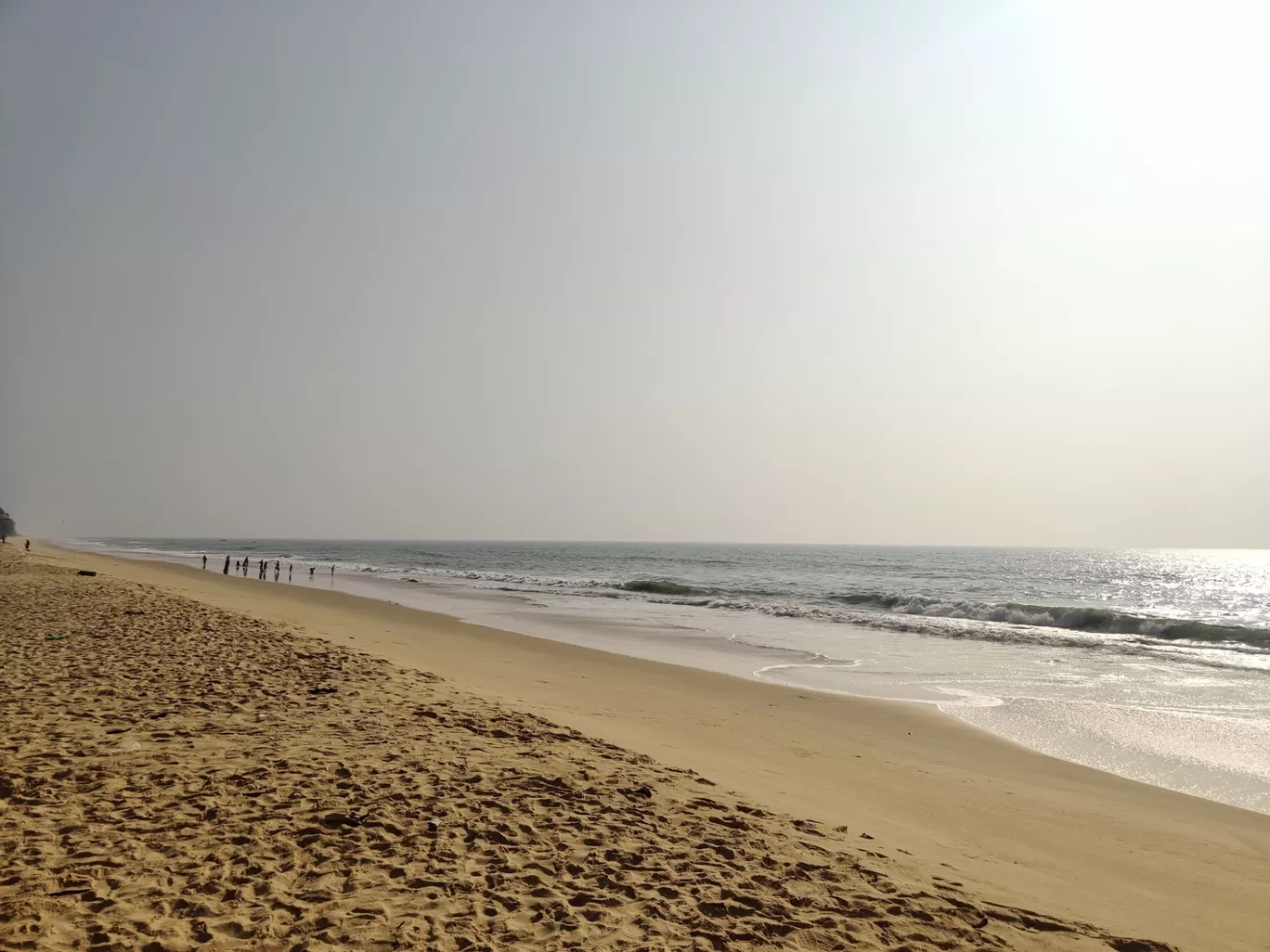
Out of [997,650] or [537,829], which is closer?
[537,829]

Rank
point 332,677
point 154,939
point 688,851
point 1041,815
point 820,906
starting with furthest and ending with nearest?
1. point 332,677
2. point 1041,815
3. point 688,851
4. point 820,906
5. point 154,939

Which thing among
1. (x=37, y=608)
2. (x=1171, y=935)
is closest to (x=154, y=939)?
(x=1171, y=935)

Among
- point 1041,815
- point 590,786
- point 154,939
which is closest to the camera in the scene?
point 154,939

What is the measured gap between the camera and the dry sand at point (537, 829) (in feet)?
14.6

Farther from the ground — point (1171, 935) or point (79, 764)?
point (79, 764)

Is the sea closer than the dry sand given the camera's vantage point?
No

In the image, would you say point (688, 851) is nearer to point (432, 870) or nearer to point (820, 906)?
point (820, 906)

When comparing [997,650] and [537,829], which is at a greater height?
[537,829]

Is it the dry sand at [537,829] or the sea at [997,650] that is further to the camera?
the sea at [997,650]

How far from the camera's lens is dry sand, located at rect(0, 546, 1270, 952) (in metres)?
4.46

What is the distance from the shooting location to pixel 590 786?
22.8 ft

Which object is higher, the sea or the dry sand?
the dry sand

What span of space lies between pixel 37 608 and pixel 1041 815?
69.8 ft

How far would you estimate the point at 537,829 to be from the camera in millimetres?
5863
